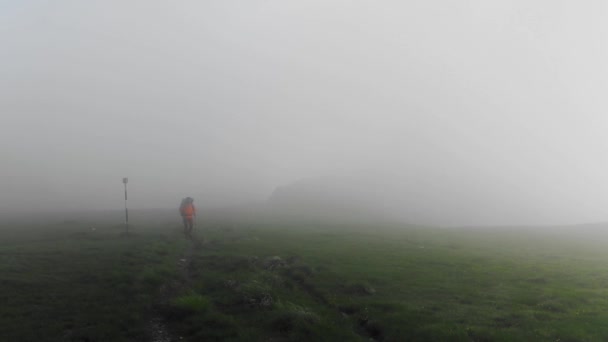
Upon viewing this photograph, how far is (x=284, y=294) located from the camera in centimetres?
2883

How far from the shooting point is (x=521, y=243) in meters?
75.6

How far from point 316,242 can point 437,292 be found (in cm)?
2915

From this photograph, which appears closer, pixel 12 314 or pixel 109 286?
pixel 12 314

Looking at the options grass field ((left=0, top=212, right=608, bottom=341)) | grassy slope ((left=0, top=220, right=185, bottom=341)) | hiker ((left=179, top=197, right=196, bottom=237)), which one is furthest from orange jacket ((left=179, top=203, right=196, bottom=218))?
grassy slope ((left=0, top=220, right=185, bottom=341))

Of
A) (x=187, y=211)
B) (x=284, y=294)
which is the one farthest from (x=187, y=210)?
(x=284, y=294)

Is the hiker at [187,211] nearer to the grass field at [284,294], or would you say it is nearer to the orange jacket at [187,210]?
the orange jacket at [187,210]

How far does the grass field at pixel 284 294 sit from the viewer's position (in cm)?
2159

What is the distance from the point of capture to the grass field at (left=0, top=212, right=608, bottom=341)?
2159 cm

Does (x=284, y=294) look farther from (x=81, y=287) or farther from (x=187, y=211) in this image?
(x=187, y=211)

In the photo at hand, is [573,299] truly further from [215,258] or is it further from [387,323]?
[215,258]

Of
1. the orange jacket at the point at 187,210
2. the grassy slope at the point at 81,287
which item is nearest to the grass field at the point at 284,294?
the grassy slope at the point at 81,287

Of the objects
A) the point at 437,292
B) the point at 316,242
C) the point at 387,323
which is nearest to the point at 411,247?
the point at 316,242

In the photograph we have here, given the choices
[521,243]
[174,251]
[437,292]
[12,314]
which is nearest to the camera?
[12,314]

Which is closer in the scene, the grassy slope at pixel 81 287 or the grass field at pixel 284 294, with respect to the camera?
the grassy slope at pixel 81 287
